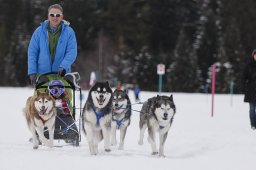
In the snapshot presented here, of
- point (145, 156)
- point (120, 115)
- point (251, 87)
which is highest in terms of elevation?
point (251, 87)

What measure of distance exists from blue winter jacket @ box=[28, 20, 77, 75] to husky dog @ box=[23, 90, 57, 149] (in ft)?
1.51

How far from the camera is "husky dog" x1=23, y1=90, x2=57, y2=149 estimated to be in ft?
21.6

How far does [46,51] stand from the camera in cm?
693

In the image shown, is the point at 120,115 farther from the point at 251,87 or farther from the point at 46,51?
the point at 251,87

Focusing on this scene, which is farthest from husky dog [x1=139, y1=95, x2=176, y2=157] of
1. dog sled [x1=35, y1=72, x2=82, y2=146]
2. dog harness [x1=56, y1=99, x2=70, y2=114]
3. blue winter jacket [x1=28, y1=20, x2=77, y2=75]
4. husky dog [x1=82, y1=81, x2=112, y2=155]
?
blue winter jacket [x1=28, y1=20, x2=77, y2=75]

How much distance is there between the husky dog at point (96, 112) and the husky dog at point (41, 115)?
0.52 m

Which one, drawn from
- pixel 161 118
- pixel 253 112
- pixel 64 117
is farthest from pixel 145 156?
pixel 253 112

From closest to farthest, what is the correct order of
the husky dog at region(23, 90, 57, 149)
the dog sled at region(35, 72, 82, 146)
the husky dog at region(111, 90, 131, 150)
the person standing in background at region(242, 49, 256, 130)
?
the husky dog at region(23, 90, 57, 149), the dog sled at region(35, 72, 82, 146), the husky dog at region(111, 90, 131, 150), the person standing in background at region(242, 49, 256, 130)

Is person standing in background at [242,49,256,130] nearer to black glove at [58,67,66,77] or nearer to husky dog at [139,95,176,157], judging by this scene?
husky dog at [139,95,176,157]

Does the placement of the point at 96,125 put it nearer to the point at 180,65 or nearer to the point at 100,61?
the point at 180,65

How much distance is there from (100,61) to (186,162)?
1773 inches

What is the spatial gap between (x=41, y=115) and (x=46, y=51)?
0.95 meters

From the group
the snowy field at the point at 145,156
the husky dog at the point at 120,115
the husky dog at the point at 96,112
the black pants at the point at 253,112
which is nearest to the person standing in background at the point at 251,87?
the black pants at the point at 253,112

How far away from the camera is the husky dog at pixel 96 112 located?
638 cm
